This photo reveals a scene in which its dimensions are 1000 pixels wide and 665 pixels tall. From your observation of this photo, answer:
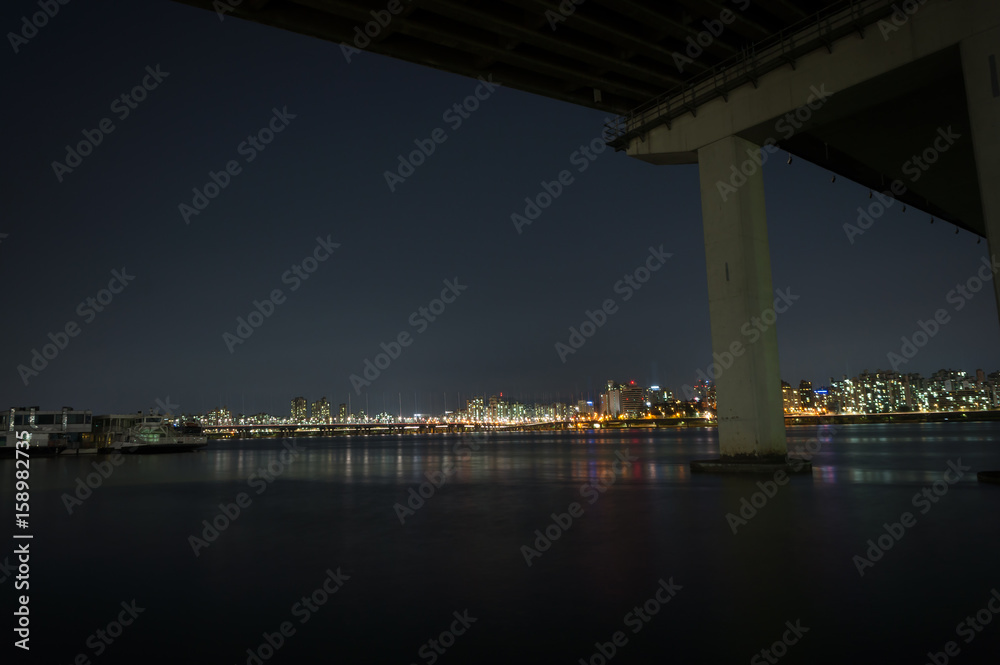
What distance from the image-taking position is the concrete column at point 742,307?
1772cm

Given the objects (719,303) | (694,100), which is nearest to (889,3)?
(694,100)

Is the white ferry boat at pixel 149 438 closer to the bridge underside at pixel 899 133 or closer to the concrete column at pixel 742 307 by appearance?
the concrete column at pixel 742 307

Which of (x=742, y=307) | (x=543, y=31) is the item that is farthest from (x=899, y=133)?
(x=543, y=31)

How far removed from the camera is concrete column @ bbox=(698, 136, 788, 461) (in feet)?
58.1

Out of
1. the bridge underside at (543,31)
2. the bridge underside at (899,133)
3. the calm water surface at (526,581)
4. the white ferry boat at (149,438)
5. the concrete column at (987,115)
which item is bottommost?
the calm water surface at (526,581)

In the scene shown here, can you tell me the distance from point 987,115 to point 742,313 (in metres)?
7.03

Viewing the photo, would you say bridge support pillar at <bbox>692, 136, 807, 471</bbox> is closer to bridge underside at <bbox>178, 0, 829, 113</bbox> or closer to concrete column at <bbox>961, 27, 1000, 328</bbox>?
bridge underside at <bbox>178, 0, 829, 113</bbox>

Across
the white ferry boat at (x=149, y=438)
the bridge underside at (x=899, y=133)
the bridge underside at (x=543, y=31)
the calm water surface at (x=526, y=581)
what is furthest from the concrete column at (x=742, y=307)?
the white ferry boat at (x=149, y=438)

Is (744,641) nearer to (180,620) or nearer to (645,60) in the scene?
(180,620)

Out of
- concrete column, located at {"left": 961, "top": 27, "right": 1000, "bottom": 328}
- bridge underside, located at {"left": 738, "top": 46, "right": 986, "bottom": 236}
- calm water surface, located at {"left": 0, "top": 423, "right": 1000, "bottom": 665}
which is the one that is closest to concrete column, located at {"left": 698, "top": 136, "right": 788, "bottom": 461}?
bridge underside, located at {"left": 738, "top": 46, "right": 986, "bottom": 236}

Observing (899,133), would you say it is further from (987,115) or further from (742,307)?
(742,307)

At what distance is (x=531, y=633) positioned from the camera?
16.5 feet

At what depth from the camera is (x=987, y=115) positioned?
13.3 metres

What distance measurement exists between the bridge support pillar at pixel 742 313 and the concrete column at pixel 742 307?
0.09 feet
